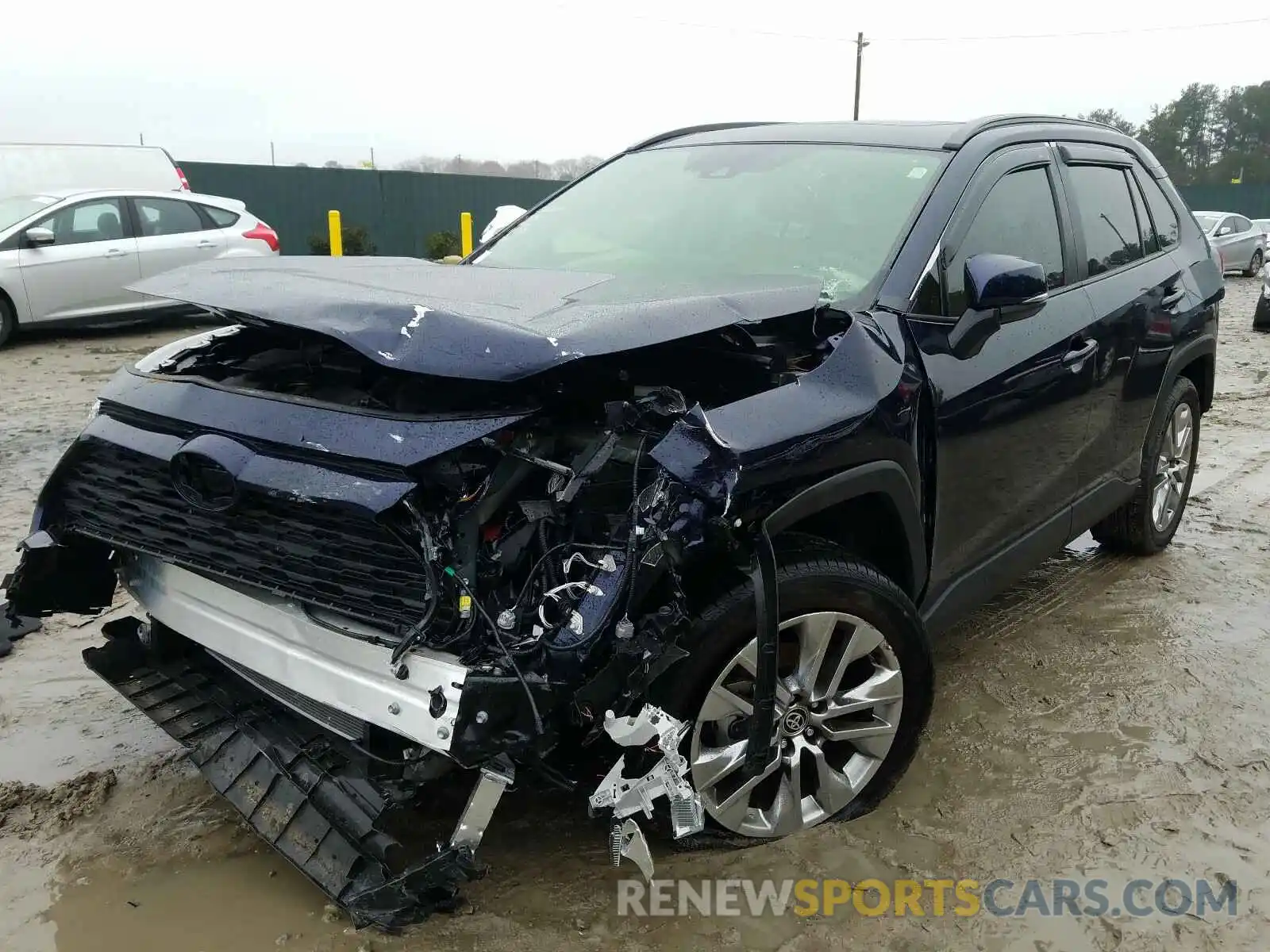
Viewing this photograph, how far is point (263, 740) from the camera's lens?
99.7 inches

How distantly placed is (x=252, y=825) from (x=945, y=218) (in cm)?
254

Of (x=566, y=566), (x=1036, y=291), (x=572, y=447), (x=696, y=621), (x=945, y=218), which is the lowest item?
(x=696, y=621)

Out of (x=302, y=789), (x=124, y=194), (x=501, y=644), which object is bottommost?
(x=302, y=789)

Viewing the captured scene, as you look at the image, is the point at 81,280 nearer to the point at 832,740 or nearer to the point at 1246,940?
the point at 832,740

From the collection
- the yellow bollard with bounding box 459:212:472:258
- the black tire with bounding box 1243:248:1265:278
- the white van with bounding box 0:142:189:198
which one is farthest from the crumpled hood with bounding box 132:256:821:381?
the black tire with bounding box 1243:248:1265:278

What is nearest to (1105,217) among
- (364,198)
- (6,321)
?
(6,321)

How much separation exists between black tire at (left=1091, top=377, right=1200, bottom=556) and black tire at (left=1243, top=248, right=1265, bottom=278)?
66.6 feet

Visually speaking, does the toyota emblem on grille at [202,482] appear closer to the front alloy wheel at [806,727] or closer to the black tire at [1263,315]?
the front alloy wheel at [806,727]

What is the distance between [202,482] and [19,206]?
32.6 feet

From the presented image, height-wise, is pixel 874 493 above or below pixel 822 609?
above

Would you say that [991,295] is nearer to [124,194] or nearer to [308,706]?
[308,706]

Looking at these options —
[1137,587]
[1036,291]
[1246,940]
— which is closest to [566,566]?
[1036,291]

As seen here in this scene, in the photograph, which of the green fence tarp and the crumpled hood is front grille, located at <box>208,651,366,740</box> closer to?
the crumpled hood

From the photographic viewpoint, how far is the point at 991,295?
2.83 metres
